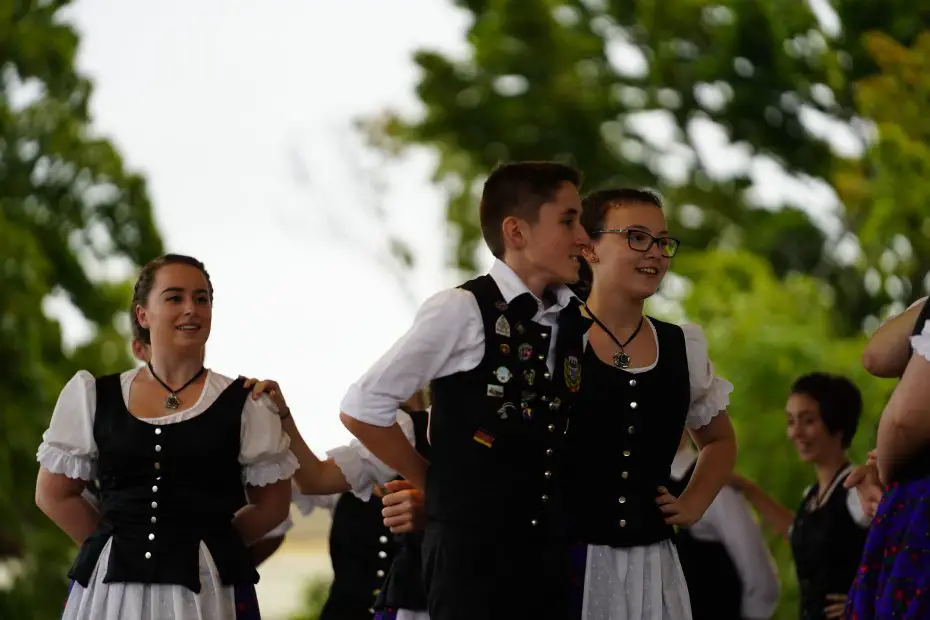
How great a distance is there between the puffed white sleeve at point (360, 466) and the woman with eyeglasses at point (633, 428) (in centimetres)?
71

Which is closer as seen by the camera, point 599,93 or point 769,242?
point 769,242

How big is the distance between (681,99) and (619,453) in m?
9.26

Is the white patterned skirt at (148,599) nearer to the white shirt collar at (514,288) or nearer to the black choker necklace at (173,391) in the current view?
the black choker necklace at (173,391)

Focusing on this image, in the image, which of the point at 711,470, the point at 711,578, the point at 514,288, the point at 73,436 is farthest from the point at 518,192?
the point at 711,578

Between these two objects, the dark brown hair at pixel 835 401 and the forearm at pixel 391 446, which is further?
the dark brown hair at pixel 835 401

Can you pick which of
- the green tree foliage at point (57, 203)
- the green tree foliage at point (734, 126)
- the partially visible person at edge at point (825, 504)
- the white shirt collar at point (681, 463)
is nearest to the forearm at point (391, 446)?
the partially visible person at edge at point (825, 504)

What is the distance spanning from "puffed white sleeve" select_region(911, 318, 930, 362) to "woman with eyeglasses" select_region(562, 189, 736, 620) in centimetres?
64

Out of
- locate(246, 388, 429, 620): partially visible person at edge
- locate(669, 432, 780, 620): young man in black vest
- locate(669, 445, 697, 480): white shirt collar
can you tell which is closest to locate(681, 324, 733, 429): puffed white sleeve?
locate(246, 388, 429, 620): partially visible person at edge

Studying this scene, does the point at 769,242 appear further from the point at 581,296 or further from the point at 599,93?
the point at 581,296

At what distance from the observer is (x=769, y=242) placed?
1117 cm

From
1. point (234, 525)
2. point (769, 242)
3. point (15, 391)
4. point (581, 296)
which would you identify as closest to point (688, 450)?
point (581, 296)

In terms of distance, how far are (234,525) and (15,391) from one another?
6614 mm

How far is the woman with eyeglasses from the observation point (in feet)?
9.70

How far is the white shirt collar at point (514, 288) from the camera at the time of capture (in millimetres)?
2850
